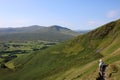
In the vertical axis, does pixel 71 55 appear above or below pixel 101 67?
below

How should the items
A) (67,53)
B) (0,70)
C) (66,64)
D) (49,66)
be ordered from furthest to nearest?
(0,70) < (67,53) < (49,66) < (66,64)

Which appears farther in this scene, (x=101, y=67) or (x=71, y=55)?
(x=71, y=55)

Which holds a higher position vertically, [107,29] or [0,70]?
[107,29]

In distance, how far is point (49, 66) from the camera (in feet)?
555

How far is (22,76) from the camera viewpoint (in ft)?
560

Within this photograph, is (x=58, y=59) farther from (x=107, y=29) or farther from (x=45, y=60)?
(x=107, y=29)

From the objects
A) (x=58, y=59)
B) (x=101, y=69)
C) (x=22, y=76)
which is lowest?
(x=22, y=76)

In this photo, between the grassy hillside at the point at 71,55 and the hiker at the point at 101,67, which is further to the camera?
the grassy hillside at the point at 71,55

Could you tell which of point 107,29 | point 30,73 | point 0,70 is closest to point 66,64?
point 30,73

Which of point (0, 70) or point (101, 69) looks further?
point (0, 70)

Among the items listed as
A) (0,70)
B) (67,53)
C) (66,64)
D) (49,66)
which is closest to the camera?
(66,64)

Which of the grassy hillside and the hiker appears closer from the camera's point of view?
the hiker

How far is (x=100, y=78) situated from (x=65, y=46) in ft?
492

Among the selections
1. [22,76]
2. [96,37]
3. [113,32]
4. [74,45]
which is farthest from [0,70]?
[113,32]
